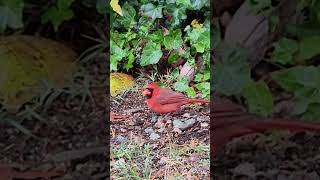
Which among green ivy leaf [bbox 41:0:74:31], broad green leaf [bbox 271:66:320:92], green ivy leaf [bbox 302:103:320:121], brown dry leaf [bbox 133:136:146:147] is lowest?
brown dry leaf [bbox 133:136:146:147]

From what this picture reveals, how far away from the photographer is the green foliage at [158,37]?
1.98 m

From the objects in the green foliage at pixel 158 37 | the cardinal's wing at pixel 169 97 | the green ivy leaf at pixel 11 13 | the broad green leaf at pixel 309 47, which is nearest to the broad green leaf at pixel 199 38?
the green foliage at pixel 158 37

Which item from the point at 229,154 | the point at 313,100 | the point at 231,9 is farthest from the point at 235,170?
the point at 231,9

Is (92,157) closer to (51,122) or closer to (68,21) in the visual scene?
(51,122)

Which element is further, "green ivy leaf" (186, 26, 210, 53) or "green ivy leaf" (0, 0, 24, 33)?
"green ivy leaf" (186, 26, 210, 53)

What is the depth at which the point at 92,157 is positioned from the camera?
190 centimetres

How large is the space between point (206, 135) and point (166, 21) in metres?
0.29

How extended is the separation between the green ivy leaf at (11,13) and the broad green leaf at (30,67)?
6 centimetres

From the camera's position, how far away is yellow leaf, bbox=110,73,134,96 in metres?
1.99

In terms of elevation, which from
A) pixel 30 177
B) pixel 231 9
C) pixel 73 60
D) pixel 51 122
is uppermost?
pixel 231 9

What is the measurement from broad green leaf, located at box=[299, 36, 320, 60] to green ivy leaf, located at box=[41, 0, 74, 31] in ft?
1.78

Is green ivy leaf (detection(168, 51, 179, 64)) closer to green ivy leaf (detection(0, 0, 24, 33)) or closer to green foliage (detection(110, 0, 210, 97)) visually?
green foliage (detection(110, 0, 210, 97))

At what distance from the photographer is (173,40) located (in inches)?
78.4

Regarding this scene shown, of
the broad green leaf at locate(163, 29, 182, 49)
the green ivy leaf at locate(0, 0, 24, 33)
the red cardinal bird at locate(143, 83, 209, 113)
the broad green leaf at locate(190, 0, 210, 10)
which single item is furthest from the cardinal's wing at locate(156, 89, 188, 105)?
the green ivy leaf at locate(0, 0, 24, 33)
